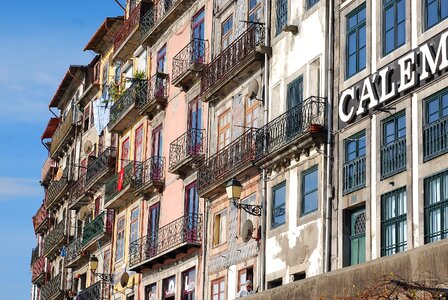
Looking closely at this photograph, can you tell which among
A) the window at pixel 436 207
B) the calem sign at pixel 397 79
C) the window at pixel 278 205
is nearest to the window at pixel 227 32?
the window at pixel 278 205

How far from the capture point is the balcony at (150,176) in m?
41.0

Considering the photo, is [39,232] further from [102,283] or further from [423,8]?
[423,8]

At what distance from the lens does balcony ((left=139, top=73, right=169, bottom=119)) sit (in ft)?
137

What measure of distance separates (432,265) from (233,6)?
19561mm

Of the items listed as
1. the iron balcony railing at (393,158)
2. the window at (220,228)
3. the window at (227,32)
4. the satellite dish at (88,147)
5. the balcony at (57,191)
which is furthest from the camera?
the balcony at (57,191)

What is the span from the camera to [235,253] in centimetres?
3322

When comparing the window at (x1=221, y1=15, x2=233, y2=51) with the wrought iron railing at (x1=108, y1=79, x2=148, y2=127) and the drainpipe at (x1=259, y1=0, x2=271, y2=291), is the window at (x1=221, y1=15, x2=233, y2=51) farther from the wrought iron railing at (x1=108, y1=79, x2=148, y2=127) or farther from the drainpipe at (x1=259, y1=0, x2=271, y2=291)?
the wrought iron railing at (x1=108, y1=79, x2=148, y2=127)

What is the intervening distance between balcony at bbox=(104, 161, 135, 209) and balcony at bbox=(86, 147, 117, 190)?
2.21 ft

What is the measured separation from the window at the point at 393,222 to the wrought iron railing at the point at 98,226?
2417 centimetres

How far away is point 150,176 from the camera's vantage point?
41.5 m

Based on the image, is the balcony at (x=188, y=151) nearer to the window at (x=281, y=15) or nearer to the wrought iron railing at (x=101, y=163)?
the window at (x=281, y=15)

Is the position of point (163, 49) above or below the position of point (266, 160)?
above

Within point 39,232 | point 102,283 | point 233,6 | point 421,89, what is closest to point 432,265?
point 421,89

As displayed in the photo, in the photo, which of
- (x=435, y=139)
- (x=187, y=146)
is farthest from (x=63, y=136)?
(x=435, y=139)
